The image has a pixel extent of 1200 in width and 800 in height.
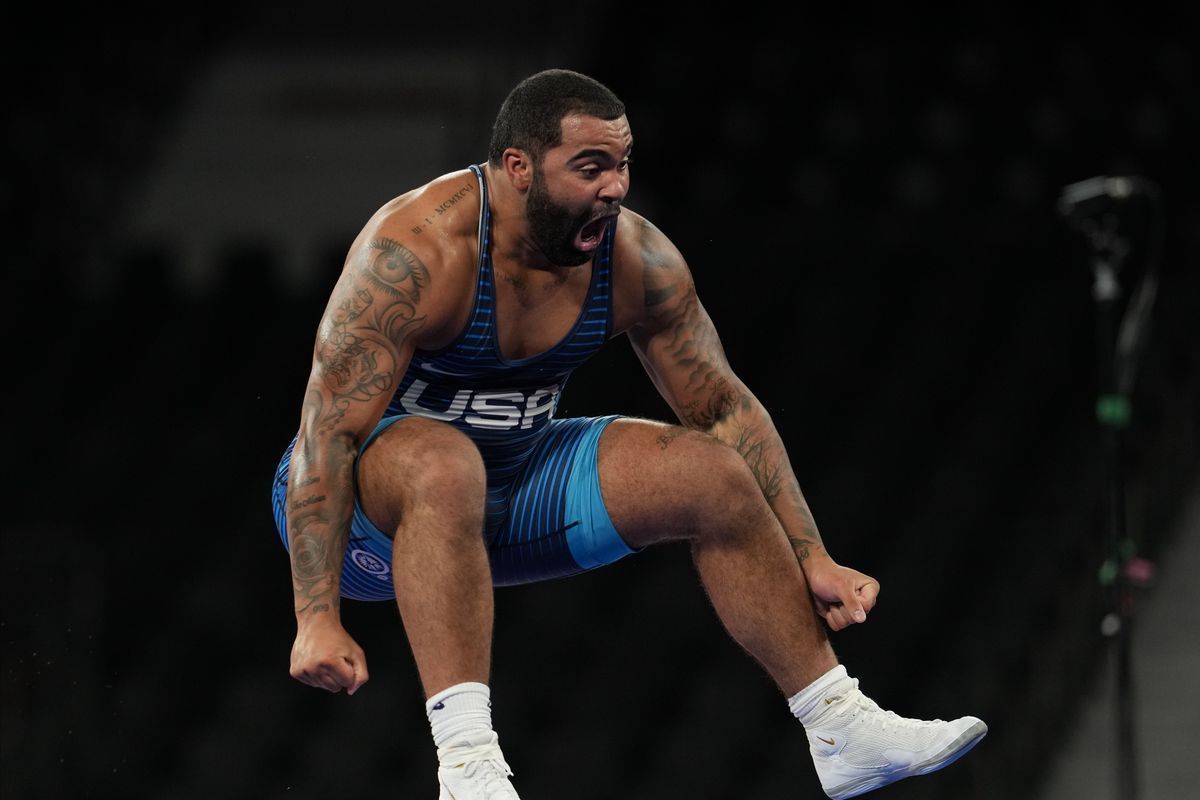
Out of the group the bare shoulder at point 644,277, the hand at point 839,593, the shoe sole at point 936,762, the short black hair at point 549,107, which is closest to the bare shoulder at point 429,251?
the short black hair at point 549,107

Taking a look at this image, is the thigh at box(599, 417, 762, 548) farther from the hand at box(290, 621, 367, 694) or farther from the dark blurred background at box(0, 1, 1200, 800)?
the dark blurred background at box(0, 1, 1200, 800)

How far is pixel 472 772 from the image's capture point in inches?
76.3

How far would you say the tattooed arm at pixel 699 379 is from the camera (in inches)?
90.9

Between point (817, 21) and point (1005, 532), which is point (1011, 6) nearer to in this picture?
point (817, 21)

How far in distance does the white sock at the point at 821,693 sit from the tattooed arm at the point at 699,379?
18cm

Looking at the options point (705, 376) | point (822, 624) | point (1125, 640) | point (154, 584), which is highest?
point (705, 376)

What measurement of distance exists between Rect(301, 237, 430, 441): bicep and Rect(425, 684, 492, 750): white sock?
342 millimetres

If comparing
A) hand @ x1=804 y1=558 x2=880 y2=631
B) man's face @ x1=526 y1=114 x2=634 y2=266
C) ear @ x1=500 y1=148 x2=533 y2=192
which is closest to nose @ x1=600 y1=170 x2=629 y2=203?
man's face @ x1=526 y1=114 x2=634 y2=266

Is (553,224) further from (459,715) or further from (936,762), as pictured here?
(936,762)

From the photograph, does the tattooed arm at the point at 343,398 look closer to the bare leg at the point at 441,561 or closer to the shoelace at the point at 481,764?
the bare leg at the point at 441,561

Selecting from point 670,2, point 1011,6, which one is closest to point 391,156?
point 670,2

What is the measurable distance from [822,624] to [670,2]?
13.8 feet

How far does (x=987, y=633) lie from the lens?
4520 mm

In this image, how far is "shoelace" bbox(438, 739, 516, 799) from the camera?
1.93 meters
